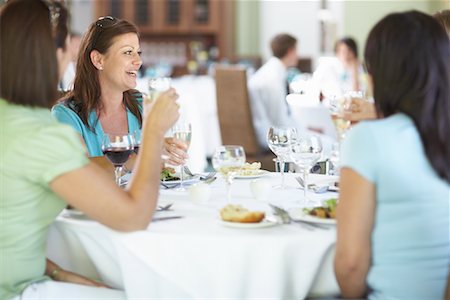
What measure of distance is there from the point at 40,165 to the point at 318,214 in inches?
29.0

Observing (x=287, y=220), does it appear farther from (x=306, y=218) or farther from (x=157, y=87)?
(x=157, y=87)

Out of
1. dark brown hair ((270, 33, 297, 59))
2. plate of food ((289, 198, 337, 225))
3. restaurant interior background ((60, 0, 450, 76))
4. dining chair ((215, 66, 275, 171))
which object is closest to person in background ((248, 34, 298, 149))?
dining chair ((215, 66, 275, 171))

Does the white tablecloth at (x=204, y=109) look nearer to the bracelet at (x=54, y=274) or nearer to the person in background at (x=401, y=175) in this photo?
the bracelet at (x=54, y=274)

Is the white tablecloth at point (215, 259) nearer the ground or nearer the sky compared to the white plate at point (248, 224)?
nearer the ground

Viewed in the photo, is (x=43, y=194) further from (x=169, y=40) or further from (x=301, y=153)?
(x=169, y=40)

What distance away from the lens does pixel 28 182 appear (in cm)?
186

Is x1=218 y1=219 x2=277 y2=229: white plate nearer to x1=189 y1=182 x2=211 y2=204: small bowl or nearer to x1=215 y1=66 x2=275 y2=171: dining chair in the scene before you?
x1=189 y1=182 x2=211 y2=204: small bowl

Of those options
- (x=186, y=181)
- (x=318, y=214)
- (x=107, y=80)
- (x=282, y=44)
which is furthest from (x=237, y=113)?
(x=318, y=214)

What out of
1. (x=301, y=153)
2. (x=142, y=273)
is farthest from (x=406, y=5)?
(x=142, y=273)

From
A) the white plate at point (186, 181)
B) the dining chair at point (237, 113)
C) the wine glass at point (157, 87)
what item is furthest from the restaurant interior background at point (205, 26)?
the wine glass at point (157, 87)

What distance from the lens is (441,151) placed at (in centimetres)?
180

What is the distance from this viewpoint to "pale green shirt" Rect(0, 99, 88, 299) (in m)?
1.81

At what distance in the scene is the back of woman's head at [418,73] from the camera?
1771 millimetres

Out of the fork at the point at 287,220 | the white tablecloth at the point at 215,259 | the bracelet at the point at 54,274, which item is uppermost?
the fork at the point at 287,220
